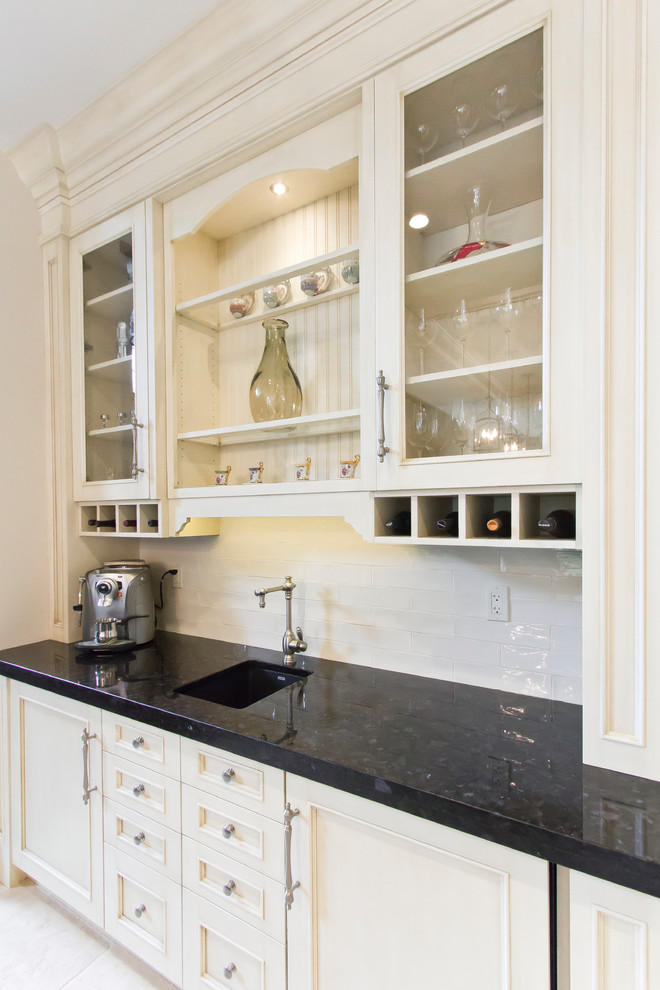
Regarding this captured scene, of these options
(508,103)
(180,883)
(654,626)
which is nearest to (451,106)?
(508,103)

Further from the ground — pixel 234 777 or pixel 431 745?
pixel 431 745

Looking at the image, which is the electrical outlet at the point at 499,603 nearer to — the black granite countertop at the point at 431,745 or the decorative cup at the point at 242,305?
the black granite countertop at the point at 431,745

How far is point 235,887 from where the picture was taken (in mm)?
1224

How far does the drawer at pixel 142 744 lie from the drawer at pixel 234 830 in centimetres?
8

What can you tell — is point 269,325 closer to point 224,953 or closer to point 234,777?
point 234,777

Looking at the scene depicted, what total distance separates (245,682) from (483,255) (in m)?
1.48

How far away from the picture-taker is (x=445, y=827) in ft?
3.03

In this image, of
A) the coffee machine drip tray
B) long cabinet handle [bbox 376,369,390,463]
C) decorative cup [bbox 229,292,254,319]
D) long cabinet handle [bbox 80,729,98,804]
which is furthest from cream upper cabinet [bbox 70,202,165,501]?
long cabinet handle [bbox 376,369,390,463]

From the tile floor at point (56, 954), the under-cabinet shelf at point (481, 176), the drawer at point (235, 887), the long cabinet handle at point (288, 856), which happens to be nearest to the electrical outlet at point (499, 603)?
the long cabinet handle at point (288, 856)

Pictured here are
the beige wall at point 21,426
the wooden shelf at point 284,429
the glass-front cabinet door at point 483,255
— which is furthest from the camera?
the beige wall at point 21,426

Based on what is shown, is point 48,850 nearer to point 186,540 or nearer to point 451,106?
point 186,540

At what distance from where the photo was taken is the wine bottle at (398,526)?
4.42 feet

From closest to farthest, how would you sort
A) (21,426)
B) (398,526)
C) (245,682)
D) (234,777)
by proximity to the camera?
(234,777) < (398,526) < (245,682) < (21,426)

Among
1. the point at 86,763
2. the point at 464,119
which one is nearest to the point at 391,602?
the point at 86,763
